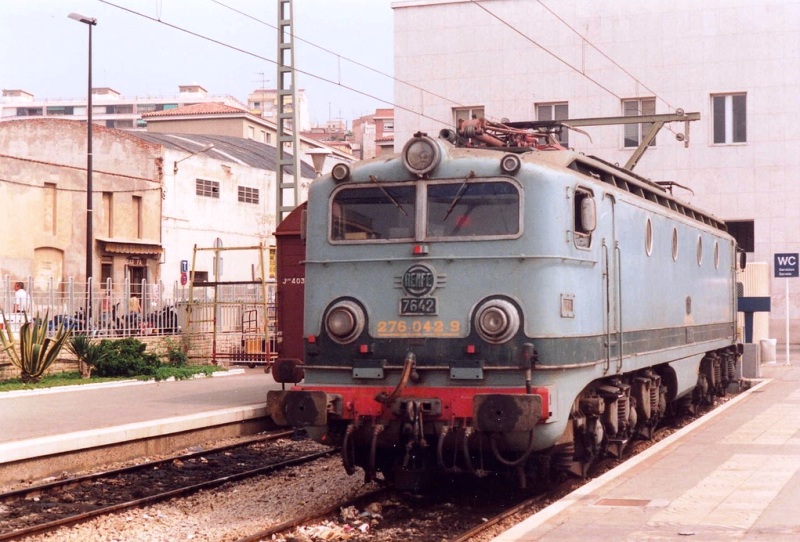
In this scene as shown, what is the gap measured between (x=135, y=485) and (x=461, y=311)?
4.58 meters

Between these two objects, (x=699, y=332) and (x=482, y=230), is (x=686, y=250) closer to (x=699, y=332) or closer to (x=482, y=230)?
→ (x=699, y=332)

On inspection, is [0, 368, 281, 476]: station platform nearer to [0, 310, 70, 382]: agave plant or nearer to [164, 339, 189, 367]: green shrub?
[0, 310, 70, 382]: agave plant

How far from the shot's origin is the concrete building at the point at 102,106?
114m

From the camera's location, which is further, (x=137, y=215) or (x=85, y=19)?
(x=137, y=215)

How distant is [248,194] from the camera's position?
1977 inches

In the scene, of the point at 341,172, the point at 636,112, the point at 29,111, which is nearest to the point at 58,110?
the point at 29,111

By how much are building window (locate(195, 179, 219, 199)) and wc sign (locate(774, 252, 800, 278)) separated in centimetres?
2740

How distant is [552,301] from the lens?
31.3ft

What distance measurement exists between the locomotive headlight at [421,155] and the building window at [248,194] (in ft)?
131

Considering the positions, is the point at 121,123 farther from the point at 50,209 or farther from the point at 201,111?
the point at 50,209

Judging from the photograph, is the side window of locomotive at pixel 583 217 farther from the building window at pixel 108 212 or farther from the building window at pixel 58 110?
the building window at pixel 58 110

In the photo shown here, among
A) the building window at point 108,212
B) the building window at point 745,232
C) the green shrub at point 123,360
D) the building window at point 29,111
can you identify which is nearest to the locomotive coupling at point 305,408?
the green shrub at point 123,360

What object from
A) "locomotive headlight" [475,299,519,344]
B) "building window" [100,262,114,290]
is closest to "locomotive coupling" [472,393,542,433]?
"locomotive headlight" [475,299,519,344]

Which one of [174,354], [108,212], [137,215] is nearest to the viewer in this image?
[174,354]
